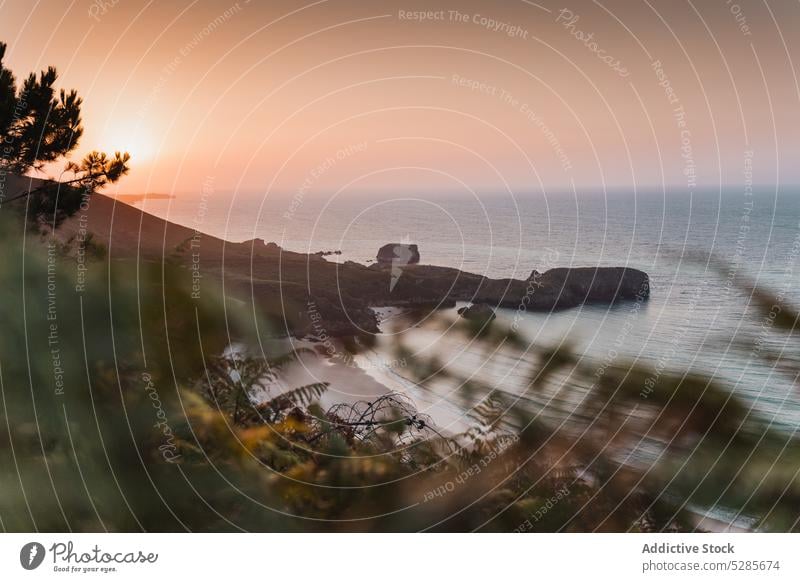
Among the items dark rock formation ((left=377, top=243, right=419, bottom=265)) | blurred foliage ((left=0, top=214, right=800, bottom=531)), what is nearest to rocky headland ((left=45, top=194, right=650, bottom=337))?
dark rock formation ((left=377, top=243, right=419, bottom=265))

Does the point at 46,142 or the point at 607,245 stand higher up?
the point at 46,142

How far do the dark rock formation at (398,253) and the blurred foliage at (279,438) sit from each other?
0.28 m

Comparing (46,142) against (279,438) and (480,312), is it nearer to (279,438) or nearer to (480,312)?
(279,438)

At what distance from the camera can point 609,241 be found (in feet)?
7.50

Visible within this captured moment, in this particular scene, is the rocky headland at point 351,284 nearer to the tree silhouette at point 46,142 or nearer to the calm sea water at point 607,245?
the calm sea water at point 607,245

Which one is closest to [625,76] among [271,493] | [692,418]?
[692,418]

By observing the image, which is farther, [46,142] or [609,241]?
[609,241]

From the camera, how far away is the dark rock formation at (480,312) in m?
2.33

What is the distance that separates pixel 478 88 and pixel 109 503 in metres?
1.61

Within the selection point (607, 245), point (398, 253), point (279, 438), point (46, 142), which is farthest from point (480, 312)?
point (46, 142)

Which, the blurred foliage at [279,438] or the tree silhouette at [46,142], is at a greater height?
the tree silhouette at [46,142]

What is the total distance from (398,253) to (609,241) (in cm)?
67

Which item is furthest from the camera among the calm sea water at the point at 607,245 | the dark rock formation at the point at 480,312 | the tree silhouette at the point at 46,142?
the dark rock formation at the point at 480,312

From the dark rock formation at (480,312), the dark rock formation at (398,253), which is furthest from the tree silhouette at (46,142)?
the dark rock formation at (480,312)
